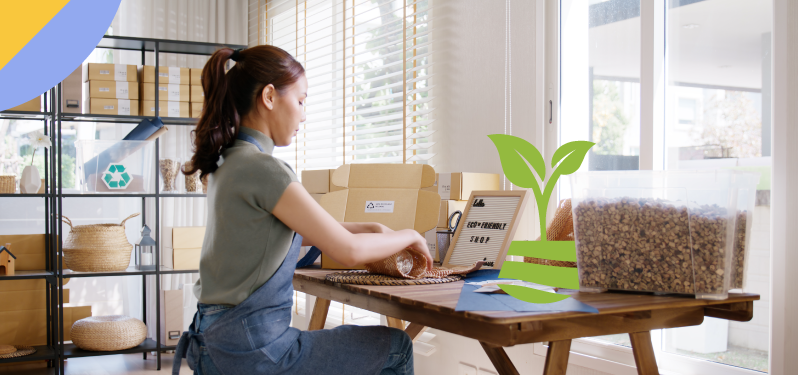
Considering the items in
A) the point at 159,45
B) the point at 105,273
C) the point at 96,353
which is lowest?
the point at 96,353

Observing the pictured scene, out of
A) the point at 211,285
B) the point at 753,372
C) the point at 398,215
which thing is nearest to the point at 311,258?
the point at 398,215

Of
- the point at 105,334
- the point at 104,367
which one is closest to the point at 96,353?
the point at 105,334

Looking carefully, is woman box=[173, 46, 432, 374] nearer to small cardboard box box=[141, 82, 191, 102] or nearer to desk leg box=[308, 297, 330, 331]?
desk leg box=[308, 297, 330, 331]

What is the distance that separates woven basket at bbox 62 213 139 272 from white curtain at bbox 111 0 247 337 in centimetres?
62

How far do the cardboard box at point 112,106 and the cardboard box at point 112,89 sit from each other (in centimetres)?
2

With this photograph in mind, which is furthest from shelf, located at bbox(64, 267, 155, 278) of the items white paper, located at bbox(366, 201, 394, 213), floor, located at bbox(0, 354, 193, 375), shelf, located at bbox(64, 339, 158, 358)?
white paper, located at bbox(366, 201, 394, 213)

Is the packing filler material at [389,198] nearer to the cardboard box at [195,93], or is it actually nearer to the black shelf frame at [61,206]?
the black shelf frame at [61,206]

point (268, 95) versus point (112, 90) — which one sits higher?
point (112, 90)

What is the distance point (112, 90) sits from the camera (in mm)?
3305

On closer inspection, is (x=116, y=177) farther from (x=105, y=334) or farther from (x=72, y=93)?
(x=105, y=334)

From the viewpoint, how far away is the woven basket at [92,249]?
3.16 meters

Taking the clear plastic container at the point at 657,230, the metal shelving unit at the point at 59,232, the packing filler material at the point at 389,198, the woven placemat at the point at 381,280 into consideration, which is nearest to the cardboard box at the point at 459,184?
the packing filler material at the point at 389,198

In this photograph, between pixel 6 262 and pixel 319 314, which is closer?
pixel 319 314

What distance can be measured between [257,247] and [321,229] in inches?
5.4
